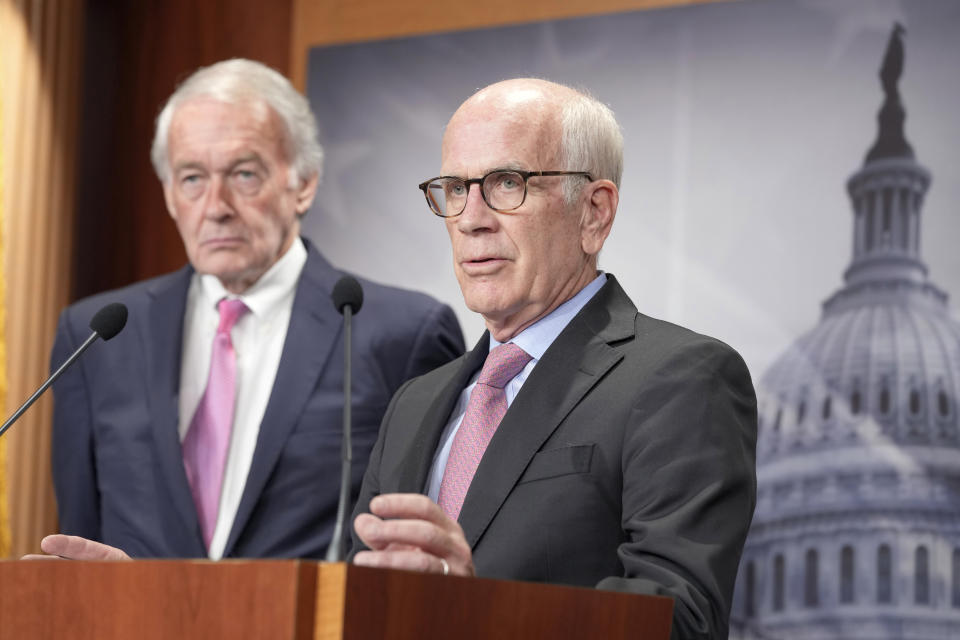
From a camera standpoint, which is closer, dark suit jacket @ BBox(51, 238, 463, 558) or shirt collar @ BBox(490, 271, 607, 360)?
shirt collar @ BBox(490, 271, 607, 360)

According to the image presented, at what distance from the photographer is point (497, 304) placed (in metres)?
2.07

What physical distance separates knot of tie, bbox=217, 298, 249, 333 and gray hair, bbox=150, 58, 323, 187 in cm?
35

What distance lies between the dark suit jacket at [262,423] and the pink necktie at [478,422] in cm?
80

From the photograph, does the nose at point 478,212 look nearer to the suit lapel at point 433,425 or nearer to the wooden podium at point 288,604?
the suit lapel at point 433,425

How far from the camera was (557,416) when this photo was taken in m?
1.88

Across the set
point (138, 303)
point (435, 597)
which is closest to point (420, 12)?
point (138, 303)

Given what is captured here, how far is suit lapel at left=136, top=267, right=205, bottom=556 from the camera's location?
2.80 meters

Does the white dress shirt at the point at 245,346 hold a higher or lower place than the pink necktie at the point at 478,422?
higher

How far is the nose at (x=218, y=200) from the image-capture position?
3.01 m

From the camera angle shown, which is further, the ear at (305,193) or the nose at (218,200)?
the ear at (305,193)

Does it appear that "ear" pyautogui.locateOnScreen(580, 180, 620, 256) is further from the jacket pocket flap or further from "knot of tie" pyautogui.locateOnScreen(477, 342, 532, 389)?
the jacket pocket flap

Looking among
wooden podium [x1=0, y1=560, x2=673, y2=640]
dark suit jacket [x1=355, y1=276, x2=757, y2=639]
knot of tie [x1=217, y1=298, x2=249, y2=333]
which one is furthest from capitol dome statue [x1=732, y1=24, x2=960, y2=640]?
wooden podium [x1=0, y1=560, x2=673, y2=640]

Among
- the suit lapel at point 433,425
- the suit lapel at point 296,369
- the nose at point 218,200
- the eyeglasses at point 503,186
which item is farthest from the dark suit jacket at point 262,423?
the eyeglasses at point 503,186

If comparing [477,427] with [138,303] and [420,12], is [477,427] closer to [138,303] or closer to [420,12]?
[138,303]
